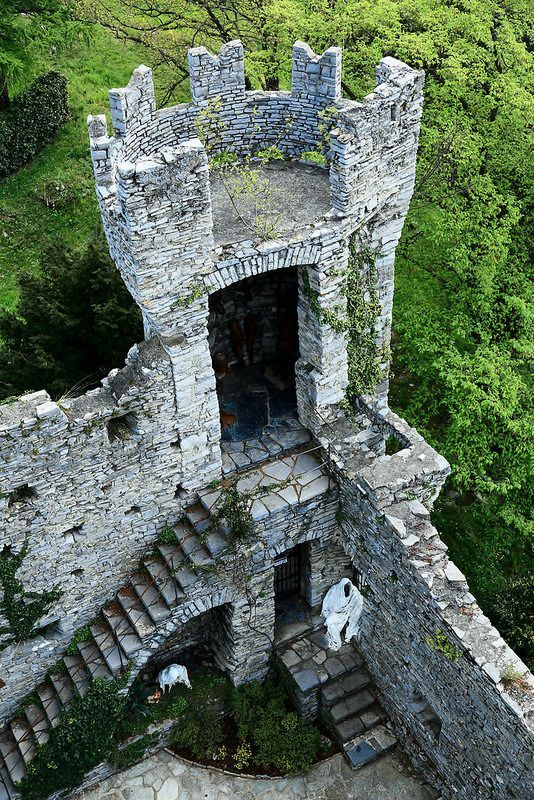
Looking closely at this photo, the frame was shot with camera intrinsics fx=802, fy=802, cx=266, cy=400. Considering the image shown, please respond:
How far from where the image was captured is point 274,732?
1327cm

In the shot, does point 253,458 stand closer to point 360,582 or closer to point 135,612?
point 360,582

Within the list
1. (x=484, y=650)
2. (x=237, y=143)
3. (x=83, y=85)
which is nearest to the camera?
(x=484, y=650)

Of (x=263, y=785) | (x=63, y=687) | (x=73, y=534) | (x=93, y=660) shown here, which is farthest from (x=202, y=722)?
(x=73, y=534)

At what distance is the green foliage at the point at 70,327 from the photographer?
15.2 meters

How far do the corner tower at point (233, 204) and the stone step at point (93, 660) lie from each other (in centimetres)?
297

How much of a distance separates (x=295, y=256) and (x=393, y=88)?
2.55m

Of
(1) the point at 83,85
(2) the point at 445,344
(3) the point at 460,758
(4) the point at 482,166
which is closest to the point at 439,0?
(4) the point at 482,166

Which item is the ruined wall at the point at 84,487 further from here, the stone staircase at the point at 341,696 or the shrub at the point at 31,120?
the shrub at the point at 31,120

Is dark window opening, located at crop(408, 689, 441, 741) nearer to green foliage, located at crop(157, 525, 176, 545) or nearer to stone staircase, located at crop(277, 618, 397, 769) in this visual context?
stone staircase, located at crop(277, 618, 397, 769)

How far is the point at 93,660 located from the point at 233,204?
7.11 m

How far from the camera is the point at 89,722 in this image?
39.3ft

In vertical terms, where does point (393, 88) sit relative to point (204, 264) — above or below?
above

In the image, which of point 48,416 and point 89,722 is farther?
point 89,722

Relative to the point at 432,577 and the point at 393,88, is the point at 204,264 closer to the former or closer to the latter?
the point at 393,88
